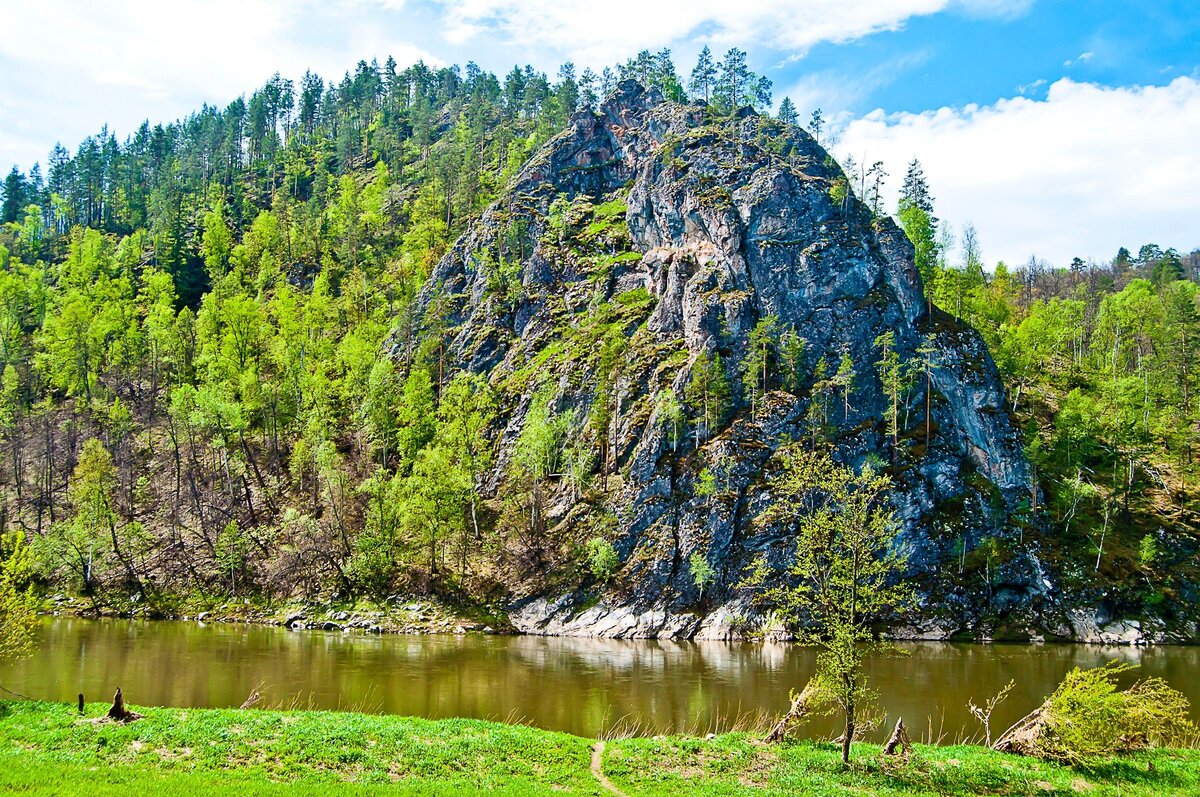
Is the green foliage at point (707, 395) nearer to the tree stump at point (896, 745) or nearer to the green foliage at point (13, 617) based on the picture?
the tree stump at point (896, 745)

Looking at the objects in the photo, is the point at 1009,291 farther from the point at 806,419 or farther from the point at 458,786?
the point at 458,786

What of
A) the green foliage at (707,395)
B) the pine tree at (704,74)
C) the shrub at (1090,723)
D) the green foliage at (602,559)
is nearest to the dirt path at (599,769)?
the shrub at (1090,723)

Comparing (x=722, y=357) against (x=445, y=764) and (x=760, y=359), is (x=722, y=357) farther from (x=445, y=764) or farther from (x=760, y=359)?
(x=445, y=764)

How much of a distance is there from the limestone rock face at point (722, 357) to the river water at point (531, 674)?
21.9 feet

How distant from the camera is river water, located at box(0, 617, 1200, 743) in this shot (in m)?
31.5

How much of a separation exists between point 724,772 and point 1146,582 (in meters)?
63.1

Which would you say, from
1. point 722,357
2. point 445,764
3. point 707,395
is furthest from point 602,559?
point 445,764

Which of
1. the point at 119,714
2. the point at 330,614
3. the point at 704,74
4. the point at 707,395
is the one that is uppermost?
the point at 704,74

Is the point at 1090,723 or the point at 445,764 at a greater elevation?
the point at 1090,723

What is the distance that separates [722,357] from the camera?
7719cm

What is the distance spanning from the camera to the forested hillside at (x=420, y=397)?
6881cm

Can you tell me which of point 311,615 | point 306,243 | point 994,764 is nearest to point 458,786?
point 994,764

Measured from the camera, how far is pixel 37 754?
63.1ft

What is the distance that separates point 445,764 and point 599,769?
183 inches
